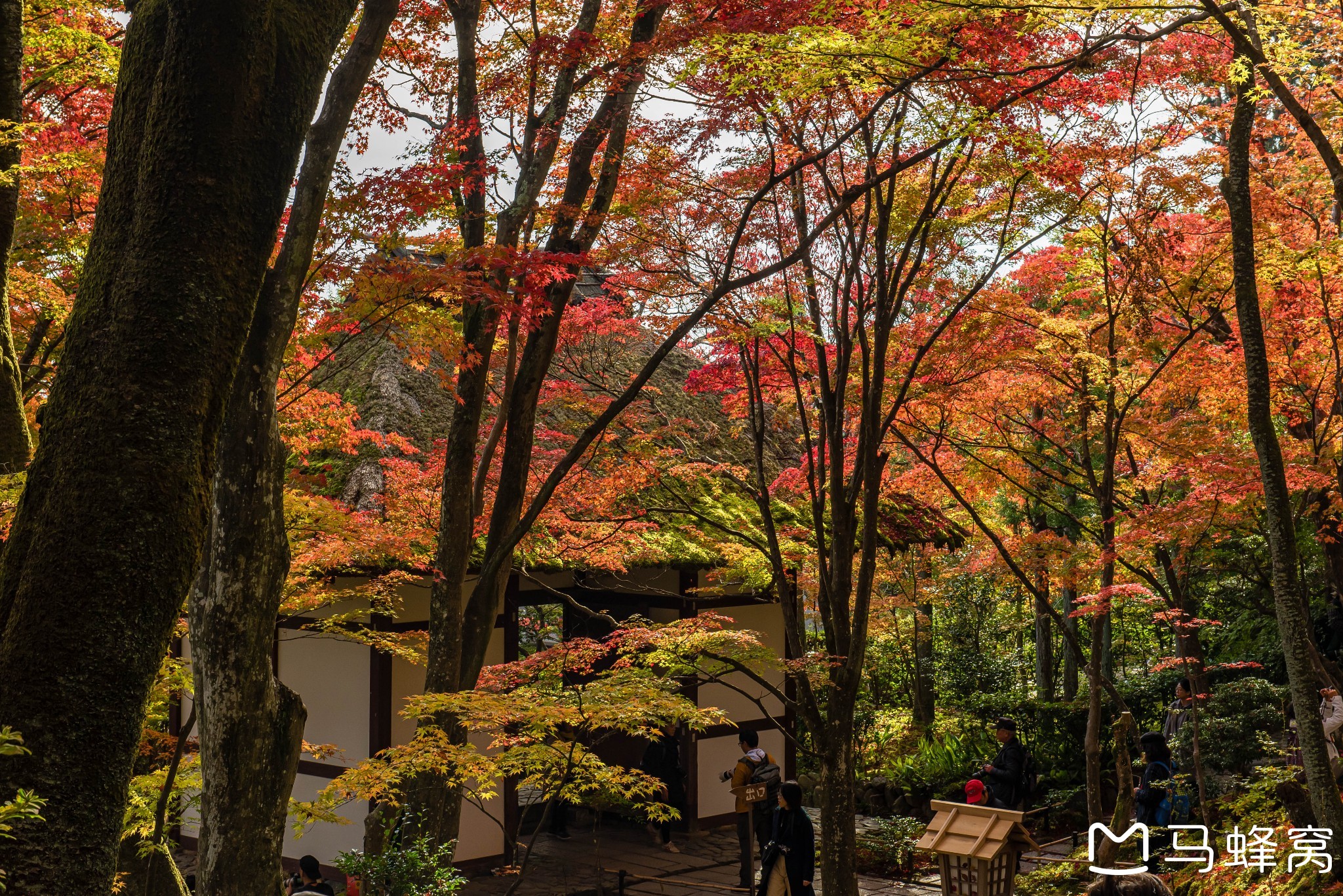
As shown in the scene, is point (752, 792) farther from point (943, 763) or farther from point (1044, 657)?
point (1044, 657)

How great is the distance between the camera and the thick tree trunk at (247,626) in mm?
4277

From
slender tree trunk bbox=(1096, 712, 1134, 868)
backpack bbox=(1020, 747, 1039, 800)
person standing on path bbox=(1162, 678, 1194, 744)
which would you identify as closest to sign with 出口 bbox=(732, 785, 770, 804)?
backpack bbox=(1020, 747, 1039, 800)

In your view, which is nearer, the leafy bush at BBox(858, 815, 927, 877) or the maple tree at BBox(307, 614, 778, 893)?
the maple tree at BBox(307, 614, 778, 893)

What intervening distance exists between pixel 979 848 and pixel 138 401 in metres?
5.97

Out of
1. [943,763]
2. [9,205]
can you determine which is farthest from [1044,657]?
[9,205]

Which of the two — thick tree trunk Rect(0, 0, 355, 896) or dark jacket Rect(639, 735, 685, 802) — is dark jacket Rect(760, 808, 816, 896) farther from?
thick tree trunk Rect(0, 0, 355, 896)

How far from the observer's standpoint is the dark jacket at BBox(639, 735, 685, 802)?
1076cm

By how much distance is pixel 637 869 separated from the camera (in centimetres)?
939

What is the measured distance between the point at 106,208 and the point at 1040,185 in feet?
21.6

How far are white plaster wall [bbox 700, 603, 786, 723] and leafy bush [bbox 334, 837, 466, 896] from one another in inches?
220

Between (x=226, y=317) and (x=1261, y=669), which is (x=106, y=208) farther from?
(x=1261, y=669)

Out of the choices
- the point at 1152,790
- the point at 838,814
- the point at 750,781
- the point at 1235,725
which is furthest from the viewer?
the point at 1235,725

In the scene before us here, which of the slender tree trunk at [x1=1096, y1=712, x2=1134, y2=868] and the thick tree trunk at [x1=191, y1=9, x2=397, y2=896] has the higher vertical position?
the thick tree trunk at [x1=191, y1=9, x2=397, y2=896]

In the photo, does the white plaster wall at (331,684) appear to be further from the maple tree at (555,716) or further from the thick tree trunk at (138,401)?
the thick tree trunk at (138,401)
